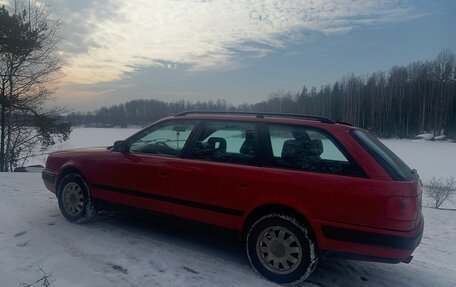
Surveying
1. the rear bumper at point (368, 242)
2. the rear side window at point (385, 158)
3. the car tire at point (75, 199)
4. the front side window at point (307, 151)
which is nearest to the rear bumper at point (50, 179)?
the car tire at point (75, 199)

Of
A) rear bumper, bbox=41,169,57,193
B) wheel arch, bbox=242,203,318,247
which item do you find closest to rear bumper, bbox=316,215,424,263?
wheel arch, bbox=242,203,318,247

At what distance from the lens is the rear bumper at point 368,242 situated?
323cm

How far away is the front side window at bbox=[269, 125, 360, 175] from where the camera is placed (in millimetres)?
3494

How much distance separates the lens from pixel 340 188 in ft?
11.0

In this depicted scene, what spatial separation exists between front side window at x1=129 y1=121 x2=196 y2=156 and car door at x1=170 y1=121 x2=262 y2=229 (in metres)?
0.25

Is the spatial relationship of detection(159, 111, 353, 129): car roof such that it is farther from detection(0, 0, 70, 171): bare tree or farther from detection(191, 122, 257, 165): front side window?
detection(0, 0, 70, 171): bare tree

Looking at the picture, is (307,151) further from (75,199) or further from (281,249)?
(75,199)

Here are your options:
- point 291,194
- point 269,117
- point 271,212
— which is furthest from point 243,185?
point 269,117

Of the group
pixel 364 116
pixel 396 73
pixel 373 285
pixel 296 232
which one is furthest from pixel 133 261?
pixel 396 73

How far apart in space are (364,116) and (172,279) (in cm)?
8075

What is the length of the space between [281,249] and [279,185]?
68 cm

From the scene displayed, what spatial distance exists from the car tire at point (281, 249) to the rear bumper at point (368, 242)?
17 centimetres

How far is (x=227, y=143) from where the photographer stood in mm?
4199

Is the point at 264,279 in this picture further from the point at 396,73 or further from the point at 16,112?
the point at 396,73
